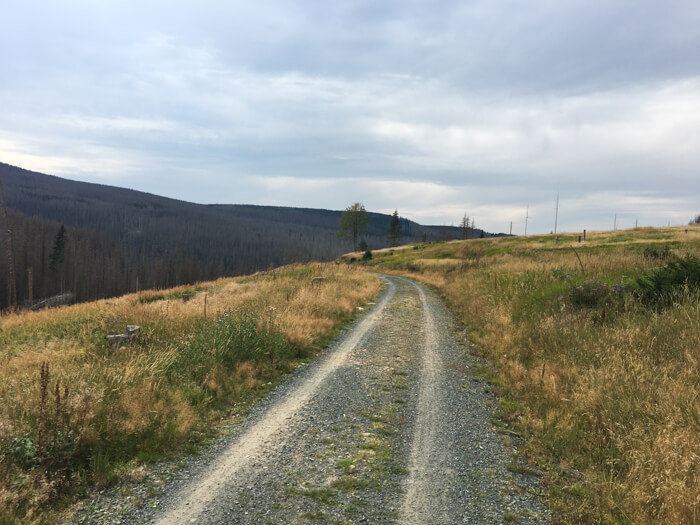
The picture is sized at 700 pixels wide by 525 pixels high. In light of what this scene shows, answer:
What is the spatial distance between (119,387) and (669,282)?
12.9 m

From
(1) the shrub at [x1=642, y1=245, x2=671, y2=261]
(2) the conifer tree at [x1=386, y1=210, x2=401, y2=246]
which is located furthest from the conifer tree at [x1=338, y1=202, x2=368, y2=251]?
(1) the shrub at [x1=642, y1=245, x2=671, y2=261]

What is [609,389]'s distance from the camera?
5441 millimetres

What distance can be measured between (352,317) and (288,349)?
5.69 meters

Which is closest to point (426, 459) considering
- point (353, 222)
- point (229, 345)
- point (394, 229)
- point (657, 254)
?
point (229, 345)

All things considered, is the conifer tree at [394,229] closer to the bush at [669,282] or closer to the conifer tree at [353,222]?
the conifer tree at [353,222]

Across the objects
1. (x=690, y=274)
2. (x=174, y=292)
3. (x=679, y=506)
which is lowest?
(x=174, y=292)

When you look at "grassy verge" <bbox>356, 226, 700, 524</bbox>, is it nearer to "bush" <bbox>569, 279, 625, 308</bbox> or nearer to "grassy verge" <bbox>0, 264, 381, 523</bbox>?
"bush" <bbox>569, 279, 625, 308</bbox>

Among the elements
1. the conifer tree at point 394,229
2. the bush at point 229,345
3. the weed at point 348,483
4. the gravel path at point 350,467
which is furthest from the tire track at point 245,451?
the conifer tree at point 394,229

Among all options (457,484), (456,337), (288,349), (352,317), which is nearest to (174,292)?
(352,317)

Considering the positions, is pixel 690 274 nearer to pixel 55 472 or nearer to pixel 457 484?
pixel 457 484

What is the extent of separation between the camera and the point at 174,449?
4832mm

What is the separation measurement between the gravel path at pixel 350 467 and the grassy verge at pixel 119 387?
1.81 ft

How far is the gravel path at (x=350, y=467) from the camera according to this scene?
356cm

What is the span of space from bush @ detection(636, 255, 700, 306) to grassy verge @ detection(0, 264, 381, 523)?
932cm
